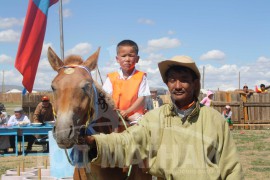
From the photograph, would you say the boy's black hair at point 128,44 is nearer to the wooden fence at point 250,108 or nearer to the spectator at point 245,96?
the wooden fence at point 250,108

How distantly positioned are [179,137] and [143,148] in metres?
0.30

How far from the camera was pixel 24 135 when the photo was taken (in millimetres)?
14344

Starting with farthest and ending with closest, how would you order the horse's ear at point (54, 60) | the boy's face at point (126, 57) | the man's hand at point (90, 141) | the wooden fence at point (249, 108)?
the wooden fence at point (249, 108), the boy's face at point (126, 57), the horse's ear at point (54, 60), the man's hand at point (90, 141)

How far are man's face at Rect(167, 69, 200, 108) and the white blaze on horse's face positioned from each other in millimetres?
700

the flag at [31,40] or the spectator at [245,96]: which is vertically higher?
the flag at [31,40]

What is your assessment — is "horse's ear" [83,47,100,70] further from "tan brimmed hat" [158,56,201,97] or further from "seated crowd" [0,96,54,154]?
"seated crowd" [0,96,54,154]

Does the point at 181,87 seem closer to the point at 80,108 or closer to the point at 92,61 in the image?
the point at 80,108

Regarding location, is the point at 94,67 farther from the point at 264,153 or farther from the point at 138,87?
the point at 264,153

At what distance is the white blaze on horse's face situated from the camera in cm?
310

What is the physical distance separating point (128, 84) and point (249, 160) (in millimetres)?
8043

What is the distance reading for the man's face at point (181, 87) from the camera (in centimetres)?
345

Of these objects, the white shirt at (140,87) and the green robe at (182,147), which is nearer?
the green robe at (182,147)

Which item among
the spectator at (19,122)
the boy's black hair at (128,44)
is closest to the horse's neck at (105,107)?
the boy's black hair at (128,44)

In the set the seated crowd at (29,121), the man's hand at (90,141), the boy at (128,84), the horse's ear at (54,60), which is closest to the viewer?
the man's hand at (90,141)
